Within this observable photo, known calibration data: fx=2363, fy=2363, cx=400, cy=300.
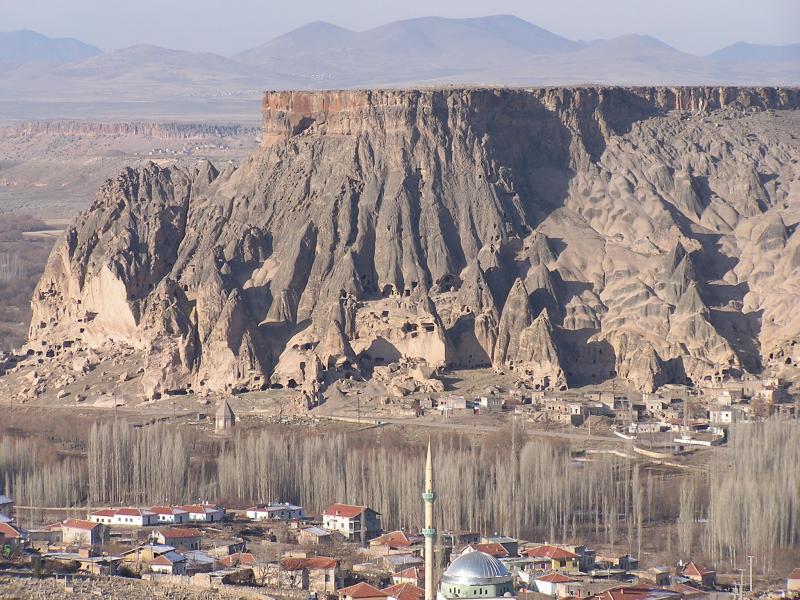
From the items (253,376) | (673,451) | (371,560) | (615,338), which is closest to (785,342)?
(615,338)

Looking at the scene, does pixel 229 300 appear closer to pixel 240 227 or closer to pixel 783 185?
pixel 240 227

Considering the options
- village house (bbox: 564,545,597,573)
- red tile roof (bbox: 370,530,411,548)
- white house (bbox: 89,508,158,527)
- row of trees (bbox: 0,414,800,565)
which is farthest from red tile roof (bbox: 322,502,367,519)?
village house (bbox: 564,545,597,573)

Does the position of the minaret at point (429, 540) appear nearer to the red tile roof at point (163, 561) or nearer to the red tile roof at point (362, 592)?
the red tile roof at point (362, 592)

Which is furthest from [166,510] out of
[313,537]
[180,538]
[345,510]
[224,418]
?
[224,418]

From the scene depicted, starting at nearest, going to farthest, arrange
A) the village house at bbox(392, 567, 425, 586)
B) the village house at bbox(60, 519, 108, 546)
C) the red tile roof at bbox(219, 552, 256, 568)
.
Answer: the village house at bbox(392, 567, 425, 586) < the red tile roof at bbox(219, 552, 256, 568) < the village house at bbox(60, 519, 108, 546)

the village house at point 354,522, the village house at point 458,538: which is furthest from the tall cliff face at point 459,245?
the village house at point 458,538

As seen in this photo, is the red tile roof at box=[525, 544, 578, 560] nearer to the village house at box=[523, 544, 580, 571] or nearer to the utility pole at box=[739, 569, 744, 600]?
the village house at box=[523, 544, 580, 571]
